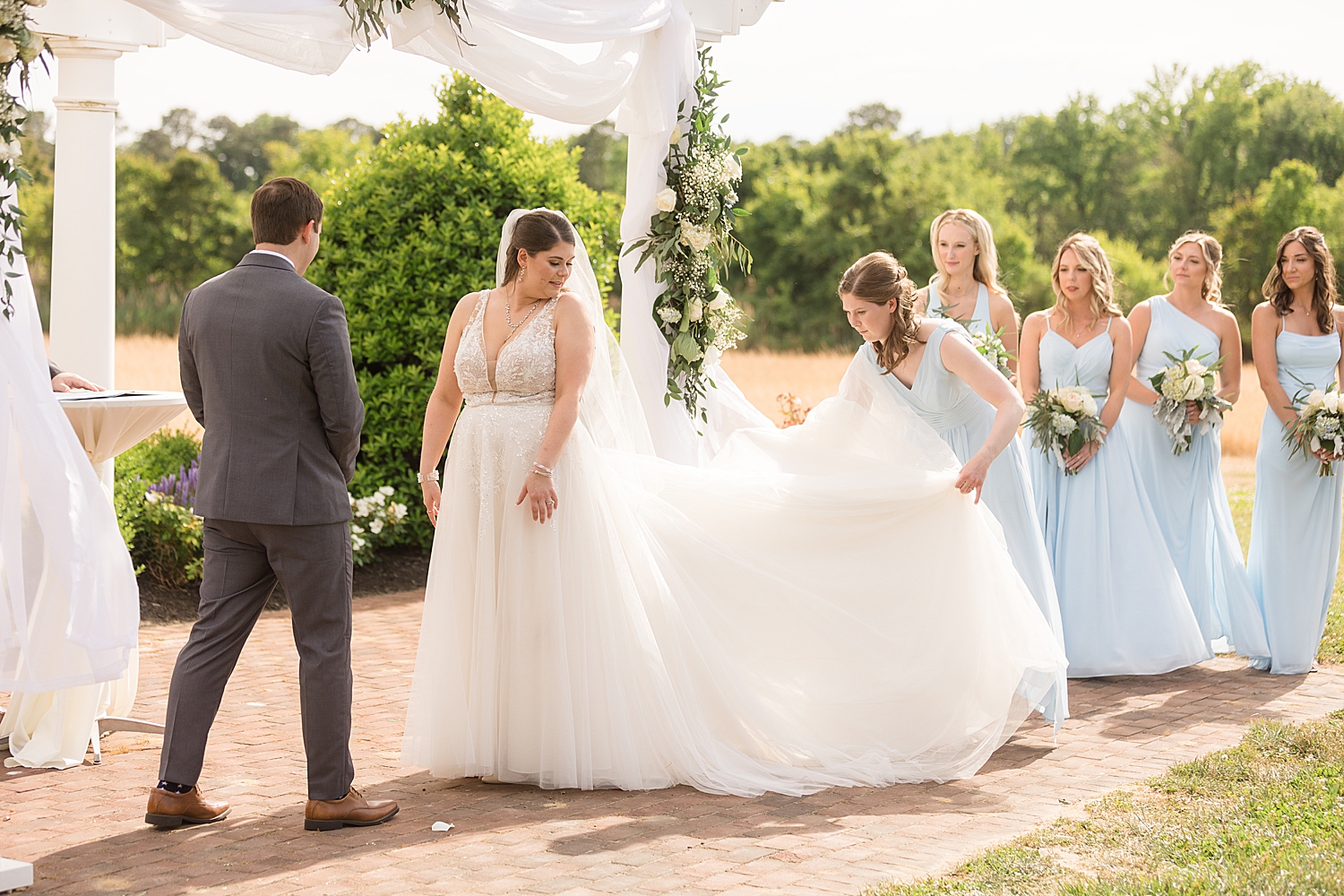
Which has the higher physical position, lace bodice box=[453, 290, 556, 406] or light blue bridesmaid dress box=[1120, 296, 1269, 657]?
lace bodice box=[453, 290, 556, 406]

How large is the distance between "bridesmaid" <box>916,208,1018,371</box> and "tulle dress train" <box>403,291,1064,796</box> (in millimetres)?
1638

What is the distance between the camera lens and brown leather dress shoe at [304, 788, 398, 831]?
13.8 feet

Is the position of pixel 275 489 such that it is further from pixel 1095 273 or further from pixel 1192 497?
pixel 1192 497

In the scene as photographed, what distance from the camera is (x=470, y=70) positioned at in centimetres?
552

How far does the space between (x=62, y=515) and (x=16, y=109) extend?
51.6 inches

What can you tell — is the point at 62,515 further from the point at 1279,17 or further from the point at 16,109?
the point at 1279,17

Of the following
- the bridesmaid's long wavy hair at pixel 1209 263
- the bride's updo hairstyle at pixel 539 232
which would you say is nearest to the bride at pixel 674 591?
the bride's updo hairstyle at pixel 539 232

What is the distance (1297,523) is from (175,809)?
5.96 m

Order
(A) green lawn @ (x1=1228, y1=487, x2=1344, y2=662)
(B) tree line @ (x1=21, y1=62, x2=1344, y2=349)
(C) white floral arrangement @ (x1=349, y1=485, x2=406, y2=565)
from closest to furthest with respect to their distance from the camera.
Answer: (A) green lawn @ (x1=1228, y1=487, x2=1344, y2=662), (C) white floral arrangement @ (x1=349, y1=485, x2=406, y2=565), (B) tree line @ (x1=21, y1=62, x2=1344, y2=349)

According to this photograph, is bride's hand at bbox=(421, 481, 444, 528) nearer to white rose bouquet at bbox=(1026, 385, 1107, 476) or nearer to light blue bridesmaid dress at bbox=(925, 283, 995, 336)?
light blue bridesmaid dress at bbox=(925, 283, 995, 336)

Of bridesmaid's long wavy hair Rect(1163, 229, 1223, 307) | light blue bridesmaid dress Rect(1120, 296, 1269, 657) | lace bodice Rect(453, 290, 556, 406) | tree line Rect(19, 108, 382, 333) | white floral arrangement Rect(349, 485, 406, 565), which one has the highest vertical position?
tree line Rect(19, 108, 382, 333)

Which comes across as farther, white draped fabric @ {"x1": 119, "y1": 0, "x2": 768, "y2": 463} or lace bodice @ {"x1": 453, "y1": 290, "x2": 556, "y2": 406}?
white draped fabric @ {"x1": 119, "y1": 0, "x2": 768, "y2": 463}

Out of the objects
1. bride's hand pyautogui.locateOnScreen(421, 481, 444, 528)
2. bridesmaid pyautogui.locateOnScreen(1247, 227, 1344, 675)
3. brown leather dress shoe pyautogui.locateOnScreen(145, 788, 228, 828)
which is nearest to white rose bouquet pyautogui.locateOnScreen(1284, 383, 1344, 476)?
bridesmaid pyautogui.locateOnScreen(1247, 227, 1344, 675)

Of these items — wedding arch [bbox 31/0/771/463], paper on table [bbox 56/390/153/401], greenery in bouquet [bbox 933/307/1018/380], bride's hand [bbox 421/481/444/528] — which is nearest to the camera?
paper on table [bbox 56/390/153/401]
